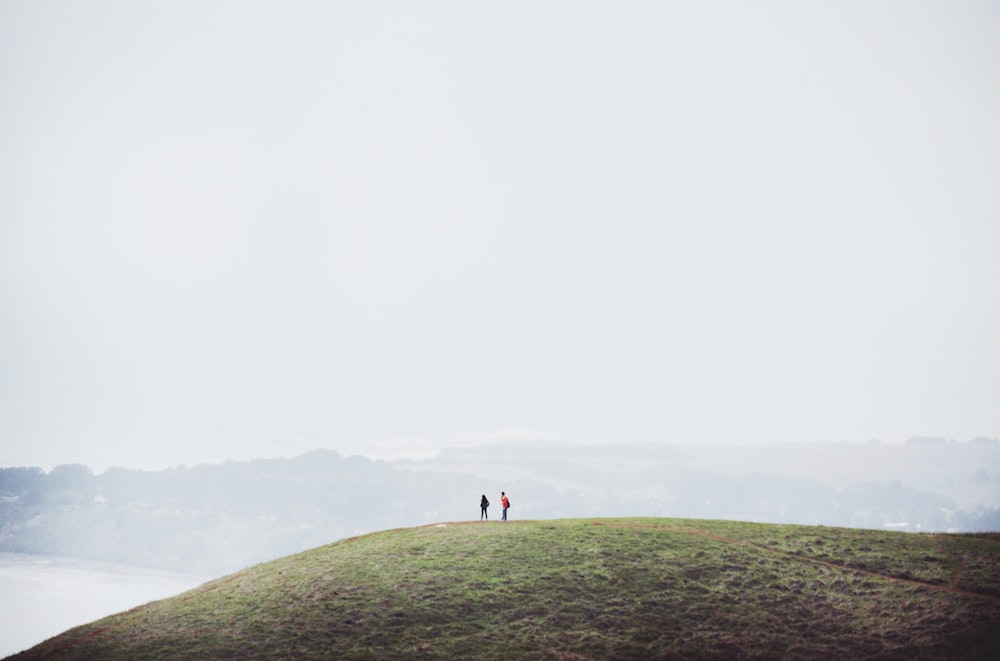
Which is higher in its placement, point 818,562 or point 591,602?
point 818,562

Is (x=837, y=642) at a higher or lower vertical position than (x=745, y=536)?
lower

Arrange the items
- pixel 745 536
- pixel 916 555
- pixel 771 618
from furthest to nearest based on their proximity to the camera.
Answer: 1. pixel 745 536
2. pixel 916 555
3. pixel 771 618

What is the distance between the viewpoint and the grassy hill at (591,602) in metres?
36.5

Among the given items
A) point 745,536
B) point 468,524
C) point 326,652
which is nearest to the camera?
point 326,652

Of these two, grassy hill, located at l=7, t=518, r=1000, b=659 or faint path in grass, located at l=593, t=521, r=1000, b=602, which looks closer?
grassy hill, located at l=7, t=518, r=1000, b=659

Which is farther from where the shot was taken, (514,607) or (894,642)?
(514,607)

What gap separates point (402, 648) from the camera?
35844 mm

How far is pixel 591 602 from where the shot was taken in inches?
1601

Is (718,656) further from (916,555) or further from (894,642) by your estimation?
(916,555)

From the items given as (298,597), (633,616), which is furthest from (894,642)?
(298,597)

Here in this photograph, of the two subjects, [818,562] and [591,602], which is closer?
[591,602]

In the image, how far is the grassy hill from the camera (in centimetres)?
3647

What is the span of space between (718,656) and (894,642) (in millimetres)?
9385

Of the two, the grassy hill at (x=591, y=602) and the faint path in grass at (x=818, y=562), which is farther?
the faint path in grass at (x=818, y=562)
